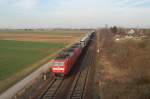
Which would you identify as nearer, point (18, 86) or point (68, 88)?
point (68, 88)

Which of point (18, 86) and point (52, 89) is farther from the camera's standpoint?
point (18, 86)

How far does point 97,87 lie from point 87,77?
4228 mm

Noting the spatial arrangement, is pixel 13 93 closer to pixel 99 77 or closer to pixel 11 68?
pixel 99 77

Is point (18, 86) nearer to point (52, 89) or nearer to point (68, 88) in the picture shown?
point (52, 89)

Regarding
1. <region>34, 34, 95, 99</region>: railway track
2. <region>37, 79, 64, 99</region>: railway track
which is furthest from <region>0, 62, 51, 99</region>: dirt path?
<region>37, 79, 64, 99</region>: railway track

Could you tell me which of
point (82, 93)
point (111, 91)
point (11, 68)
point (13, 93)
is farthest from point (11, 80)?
point (111, 91)

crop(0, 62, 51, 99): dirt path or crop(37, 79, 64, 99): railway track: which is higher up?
crop(37, 79, 64, 99): railway track

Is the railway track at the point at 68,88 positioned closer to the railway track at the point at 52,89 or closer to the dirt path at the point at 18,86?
the railway track at the point at 52,89

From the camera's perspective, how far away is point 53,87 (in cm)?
1978

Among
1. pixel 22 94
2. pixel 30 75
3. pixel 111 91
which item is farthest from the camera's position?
pixel 30 75

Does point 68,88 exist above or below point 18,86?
above

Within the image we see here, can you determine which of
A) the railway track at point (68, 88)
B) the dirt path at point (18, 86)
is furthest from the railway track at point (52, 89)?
the dirt path at point (18, 86)

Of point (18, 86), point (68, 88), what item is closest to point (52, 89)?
point (68, 88)

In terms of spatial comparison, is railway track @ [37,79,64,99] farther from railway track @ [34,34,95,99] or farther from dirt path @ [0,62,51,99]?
dirt path @ [0,62,51,99]
